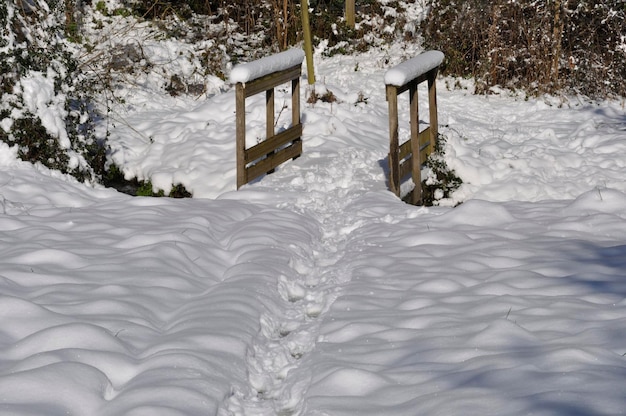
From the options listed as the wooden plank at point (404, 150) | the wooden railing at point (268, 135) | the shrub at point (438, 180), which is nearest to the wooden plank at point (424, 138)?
Answer: the shrub at point (438, 180)

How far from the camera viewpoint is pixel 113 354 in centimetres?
381

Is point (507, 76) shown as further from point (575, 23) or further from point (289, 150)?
point (289, 150)

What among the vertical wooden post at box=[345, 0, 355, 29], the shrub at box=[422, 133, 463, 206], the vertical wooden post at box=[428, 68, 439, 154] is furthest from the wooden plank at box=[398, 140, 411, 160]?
the vertical wooden post at box=[345, 0, 355, 29]

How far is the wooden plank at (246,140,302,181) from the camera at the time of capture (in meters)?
8.18

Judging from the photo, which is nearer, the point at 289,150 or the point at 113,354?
the point at 113,354

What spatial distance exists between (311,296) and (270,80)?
147 inches

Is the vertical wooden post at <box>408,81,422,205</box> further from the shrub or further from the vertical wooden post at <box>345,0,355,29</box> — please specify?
the vertical wooden post at <box>345,0,355,29</box>

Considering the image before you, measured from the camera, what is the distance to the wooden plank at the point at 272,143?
8.06 m

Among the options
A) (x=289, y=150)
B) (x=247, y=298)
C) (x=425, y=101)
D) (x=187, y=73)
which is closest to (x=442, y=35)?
(x=425, y=101)

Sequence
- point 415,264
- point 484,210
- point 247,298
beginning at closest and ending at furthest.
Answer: point 247,298
point 415,264
point 484,210

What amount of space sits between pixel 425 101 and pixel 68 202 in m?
7.24

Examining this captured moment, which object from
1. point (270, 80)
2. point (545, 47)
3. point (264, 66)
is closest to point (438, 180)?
point (270, 80)

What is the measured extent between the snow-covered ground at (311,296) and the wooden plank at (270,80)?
978 millimetres

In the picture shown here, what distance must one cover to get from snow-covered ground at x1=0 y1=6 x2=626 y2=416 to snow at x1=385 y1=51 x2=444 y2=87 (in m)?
1.14
